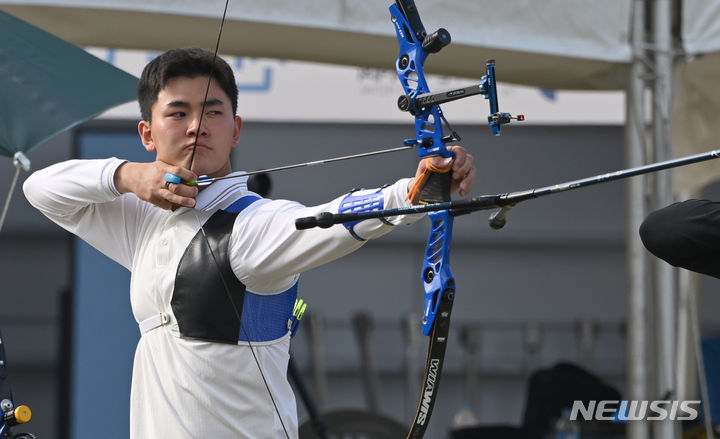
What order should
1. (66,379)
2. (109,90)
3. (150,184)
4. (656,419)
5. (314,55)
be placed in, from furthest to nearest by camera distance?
(66,379) → (314,55) → (656,419) → (109,90) → (150,184)

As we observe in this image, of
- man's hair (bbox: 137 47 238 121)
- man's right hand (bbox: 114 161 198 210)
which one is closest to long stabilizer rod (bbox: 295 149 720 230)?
man's right hand (bbox: 114 161 198 210)

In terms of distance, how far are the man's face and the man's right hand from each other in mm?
60

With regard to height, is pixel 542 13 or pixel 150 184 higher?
pixel 542 13

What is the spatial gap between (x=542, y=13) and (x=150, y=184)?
160 cm

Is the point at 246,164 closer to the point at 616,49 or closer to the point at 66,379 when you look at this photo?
the point at 66,379

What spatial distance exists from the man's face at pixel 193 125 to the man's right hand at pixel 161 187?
0.06m

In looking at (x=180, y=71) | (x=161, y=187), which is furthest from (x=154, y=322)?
(x=180, y=71)

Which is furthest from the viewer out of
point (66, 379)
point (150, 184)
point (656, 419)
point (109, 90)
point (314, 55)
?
point (66, 379)

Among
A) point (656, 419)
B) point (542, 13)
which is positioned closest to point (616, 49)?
point (542, 13)

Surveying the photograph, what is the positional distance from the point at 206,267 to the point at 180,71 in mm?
386

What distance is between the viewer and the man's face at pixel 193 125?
5.72 ft

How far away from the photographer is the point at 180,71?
181 cm

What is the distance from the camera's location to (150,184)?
1.67 metres

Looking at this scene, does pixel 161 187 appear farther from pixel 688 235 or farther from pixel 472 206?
pixel 688 235
